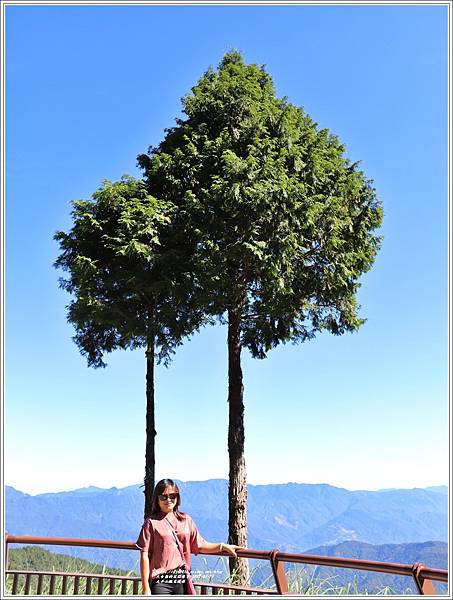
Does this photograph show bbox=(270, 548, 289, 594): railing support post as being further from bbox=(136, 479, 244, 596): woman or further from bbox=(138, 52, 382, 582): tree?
bbox=(138, 52, 382, 582): tree

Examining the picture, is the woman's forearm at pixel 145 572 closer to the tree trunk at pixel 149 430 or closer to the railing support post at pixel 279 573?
the railing support post at pixel 279 573

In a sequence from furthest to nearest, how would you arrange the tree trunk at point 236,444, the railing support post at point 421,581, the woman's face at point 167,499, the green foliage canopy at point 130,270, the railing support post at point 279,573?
the green foliage canopy at point 130,270, the tree trunk at point 236,444, the railing support post at point 279,573, the woman's face at point 167,499, the railing support post at point 421,581

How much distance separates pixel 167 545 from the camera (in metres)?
4.38

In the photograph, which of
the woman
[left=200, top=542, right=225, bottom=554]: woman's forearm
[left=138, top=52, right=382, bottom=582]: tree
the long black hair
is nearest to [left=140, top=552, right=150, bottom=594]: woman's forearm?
the woman

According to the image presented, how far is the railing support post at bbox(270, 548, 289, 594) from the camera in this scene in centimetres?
485

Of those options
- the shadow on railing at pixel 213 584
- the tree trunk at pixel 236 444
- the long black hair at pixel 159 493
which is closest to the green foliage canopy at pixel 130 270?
the tree trunk at pixel 236 444

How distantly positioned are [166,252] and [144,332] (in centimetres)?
183

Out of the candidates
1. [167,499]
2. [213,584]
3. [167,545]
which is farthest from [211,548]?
[213,584]

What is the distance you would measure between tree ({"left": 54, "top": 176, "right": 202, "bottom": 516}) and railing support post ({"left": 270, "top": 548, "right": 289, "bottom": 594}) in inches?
308

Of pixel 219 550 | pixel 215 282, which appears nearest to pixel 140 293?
pixel 215 282

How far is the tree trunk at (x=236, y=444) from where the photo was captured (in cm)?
1149

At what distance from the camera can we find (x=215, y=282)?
11836mm

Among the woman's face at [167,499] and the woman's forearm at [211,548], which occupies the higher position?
the woman's face at [167,499]

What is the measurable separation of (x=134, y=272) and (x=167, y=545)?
28.4 ft
